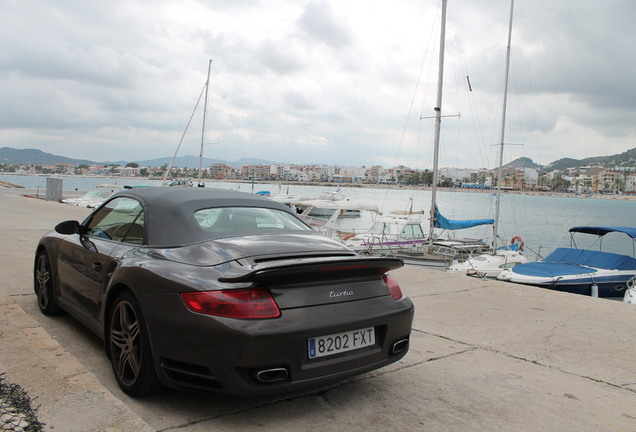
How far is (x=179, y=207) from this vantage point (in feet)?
11.8

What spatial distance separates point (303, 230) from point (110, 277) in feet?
5.03

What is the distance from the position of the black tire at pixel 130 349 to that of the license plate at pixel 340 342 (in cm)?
104

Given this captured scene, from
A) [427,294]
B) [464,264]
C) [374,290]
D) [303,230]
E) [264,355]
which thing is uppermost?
[303,230]

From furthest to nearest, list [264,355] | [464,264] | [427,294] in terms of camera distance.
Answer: [464,264] < [427,294] < [264,355]

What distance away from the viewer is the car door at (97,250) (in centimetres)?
368

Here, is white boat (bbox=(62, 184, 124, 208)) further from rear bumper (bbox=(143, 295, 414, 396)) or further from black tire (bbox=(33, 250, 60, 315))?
rear bumper (bbox=(143, 295, 414, 396))

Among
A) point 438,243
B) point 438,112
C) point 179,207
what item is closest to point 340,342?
point 179,207

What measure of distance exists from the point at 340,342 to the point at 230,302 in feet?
2.38

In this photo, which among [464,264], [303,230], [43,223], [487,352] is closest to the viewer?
[303,230]

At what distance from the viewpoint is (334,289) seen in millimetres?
2961

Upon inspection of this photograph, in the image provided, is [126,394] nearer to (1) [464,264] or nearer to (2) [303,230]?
(2) [303,230]

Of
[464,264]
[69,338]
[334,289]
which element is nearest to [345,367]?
[334,289]

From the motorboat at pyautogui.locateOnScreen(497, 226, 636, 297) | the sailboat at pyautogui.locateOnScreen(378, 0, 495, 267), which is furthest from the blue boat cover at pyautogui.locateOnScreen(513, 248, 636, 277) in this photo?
the sailboat at pyautogui.locateOnScreen(378, 0, 495, 267)

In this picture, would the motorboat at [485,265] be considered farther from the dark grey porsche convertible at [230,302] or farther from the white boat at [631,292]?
the dark grey porsche convertible at [230,302]
